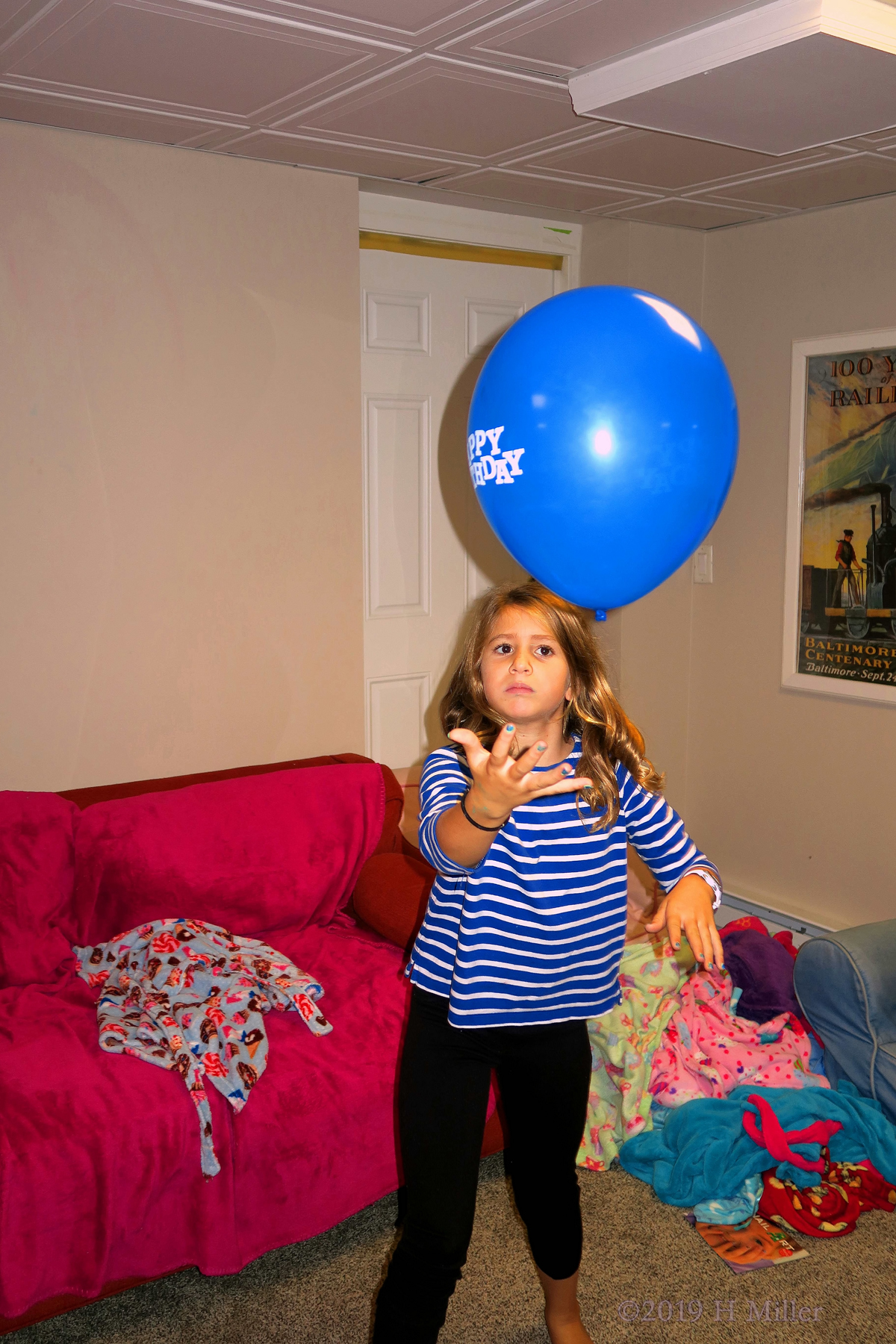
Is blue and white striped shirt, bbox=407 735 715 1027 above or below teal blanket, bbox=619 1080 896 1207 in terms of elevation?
above

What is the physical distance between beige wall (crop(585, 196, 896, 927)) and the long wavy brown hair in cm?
199

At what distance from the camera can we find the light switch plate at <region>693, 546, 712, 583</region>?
12.5 feet

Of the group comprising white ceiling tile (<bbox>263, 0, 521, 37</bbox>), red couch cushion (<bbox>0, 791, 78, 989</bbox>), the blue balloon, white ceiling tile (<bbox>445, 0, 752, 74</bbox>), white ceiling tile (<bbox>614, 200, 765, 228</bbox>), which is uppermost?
white ceiling tile (<bbox>614, 200, 765, 228</bbox>)

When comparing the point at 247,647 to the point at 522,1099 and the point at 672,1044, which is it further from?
the point at 522,1099

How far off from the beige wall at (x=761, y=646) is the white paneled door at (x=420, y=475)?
0.49 meters

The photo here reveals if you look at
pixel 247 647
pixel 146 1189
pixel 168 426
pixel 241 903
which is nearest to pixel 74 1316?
pixel 146 1189

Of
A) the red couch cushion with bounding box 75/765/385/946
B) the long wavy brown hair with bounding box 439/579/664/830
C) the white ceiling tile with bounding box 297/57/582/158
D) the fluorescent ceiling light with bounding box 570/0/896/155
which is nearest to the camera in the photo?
the long wavy brown hair with bounding box 439/579/664/830

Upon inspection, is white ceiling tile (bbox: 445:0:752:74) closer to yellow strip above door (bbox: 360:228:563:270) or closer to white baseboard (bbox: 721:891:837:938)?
yellow strip above door (bbox: 360:228:563:270)

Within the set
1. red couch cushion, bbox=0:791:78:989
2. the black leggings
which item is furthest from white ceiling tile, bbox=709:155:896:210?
red couch cushion, bbox=0:791:78:989

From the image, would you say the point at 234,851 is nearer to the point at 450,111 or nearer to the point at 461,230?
the point at 450,111

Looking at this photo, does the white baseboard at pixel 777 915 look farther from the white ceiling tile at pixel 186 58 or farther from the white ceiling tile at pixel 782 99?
the white ceiling tile at pixel 186 58

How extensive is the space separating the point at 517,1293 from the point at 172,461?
80.3 inches

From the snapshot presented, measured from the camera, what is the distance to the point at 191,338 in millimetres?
2781

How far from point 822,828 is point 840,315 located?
5.29 feet
